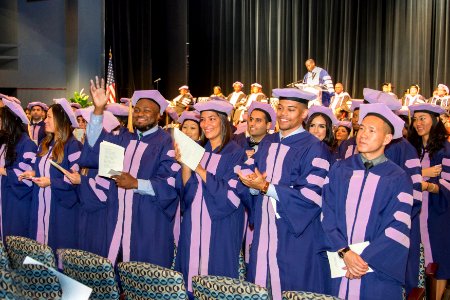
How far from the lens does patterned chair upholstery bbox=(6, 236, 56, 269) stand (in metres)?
3.74

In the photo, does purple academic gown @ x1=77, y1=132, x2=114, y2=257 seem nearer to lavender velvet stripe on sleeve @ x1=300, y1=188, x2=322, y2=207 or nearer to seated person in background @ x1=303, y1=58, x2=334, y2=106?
lavender velvet stripe on sleeve @ x1=300, y1=188, x2=322, y2=207

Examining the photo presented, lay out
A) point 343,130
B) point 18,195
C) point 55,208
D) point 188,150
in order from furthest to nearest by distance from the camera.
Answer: point 343,130, point 18,195, point 55,208, point 188,150

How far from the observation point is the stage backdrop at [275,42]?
64.3 feet

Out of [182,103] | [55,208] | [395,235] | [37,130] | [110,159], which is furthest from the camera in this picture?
[182,103]

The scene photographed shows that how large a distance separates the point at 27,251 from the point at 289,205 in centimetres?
181

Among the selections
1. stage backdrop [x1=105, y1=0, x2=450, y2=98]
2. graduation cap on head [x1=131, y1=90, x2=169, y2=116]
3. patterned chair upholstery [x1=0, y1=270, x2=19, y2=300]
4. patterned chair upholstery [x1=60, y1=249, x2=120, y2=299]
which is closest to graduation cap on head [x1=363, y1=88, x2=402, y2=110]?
graduation cap on head [x1=131, y1=90, x2=169, y2=116]

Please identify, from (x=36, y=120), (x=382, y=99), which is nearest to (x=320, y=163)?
(x=382, y=99)

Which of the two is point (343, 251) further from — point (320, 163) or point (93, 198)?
point (93, 198)

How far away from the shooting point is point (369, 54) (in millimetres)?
21141

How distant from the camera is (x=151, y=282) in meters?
3.45

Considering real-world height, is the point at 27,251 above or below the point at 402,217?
below

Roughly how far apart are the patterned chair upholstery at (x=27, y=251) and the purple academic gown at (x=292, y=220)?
1.61 meters

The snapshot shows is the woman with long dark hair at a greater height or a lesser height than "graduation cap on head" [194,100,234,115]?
lesser

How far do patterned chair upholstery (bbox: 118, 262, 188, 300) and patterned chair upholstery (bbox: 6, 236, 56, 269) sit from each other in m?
0.48
